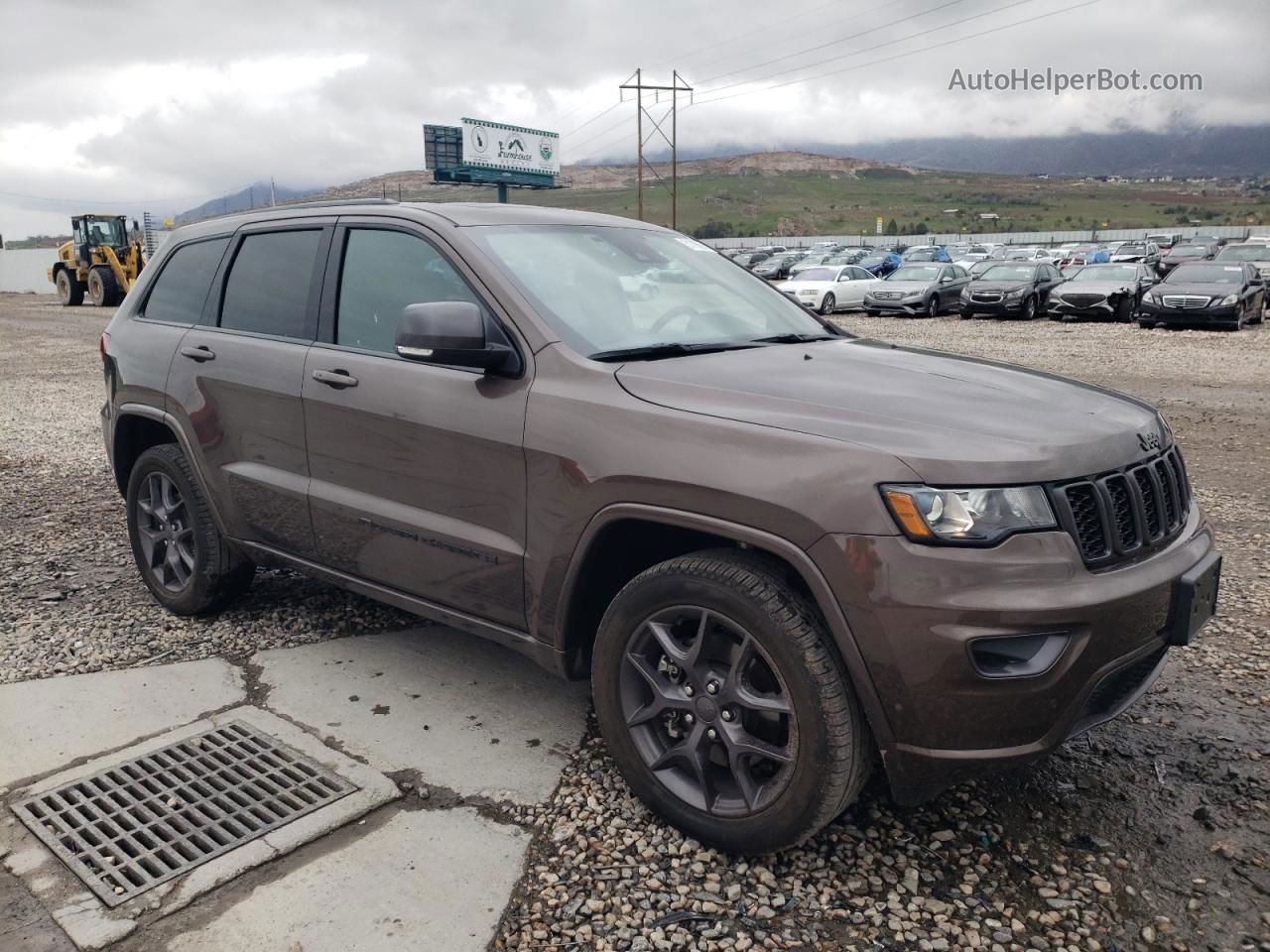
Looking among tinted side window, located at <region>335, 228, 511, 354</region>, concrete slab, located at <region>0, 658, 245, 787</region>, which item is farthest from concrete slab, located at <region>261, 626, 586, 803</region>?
tinted side window, located at <region>335, 228, 511, 354</region>

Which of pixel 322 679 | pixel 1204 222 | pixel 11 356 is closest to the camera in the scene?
pixel 322 679

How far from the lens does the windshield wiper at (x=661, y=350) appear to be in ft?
9.84

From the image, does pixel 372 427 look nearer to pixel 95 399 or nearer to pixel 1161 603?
pixel 1161 603

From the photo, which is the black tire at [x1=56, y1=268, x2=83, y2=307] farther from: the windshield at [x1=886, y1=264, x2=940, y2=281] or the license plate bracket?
the license plate bracket

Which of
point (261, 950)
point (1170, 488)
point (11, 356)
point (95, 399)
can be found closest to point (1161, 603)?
point (1170, 488)

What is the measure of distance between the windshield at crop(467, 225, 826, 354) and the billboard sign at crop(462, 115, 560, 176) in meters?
63.5

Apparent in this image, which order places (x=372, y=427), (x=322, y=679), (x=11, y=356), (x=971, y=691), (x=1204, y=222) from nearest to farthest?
1. (x=971, y=691)
2. (x=372, y=427)
3. (x=322, y=679)
4. (x=11, y=356)
5. (x=1204, y=222)

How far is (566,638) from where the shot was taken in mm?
2979

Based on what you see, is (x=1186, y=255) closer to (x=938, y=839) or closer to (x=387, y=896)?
(x=938, y=839)

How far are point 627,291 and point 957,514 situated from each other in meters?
1.56

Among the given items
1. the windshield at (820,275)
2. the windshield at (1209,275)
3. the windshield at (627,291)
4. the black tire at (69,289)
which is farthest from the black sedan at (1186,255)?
the black tire at (69,289)

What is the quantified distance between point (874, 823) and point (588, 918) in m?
0.92

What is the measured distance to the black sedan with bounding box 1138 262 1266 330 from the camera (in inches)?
736

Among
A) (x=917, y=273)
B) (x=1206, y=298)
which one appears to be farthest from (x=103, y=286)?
(x=1206, y=298)
